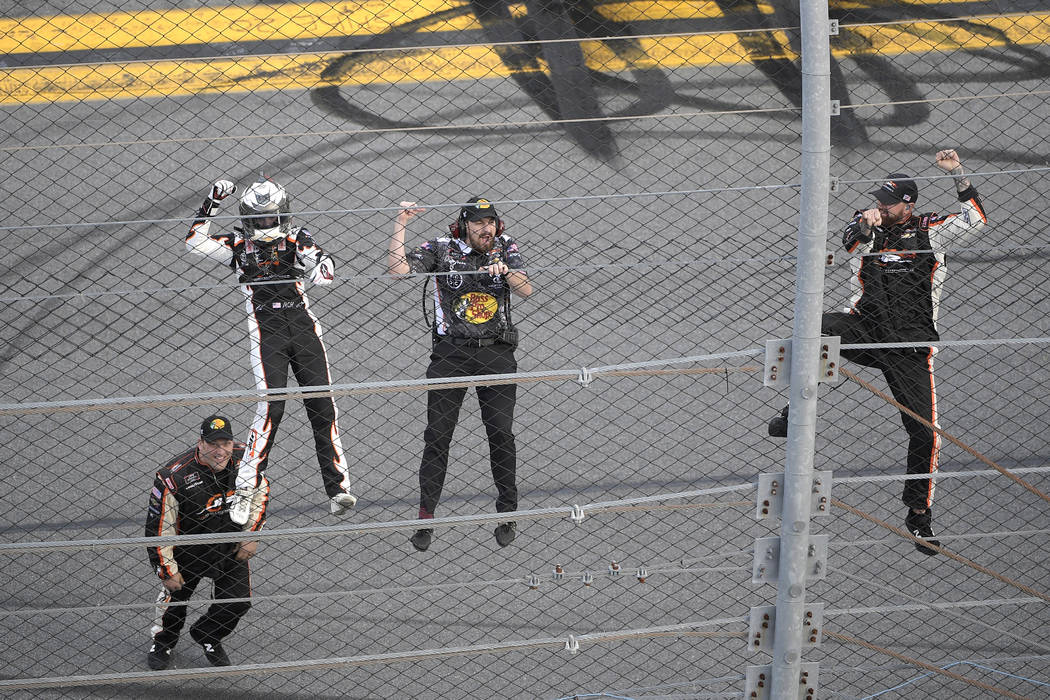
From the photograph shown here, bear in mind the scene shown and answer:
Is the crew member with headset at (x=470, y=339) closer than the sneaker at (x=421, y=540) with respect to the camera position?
Yes

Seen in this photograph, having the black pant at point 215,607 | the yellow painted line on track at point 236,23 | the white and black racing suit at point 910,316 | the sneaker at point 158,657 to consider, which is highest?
the yellow painted line on track at point 236,23

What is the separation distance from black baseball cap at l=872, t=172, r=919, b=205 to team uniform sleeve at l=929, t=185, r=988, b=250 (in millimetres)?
206

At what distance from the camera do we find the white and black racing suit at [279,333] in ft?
15.9

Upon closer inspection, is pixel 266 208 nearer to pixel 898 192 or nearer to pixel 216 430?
pixel 216 430

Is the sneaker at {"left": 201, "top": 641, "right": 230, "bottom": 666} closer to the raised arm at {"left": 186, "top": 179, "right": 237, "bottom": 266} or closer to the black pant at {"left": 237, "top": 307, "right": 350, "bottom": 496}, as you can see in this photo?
the black pant at {"left": 237, "top": 307, "right": 350, "bottom": 496}

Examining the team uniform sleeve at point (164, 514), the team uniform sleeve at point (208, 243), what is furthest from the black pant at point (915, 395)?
the team uniform sleeve at point (164, 514)

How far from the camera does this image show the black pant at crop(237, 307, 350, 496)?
4.90 meters

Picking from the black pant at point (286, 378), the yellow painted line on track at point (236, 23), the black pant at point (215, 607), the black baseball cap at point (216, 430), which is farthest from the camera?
the yellow painted line on track at point (236, 23)

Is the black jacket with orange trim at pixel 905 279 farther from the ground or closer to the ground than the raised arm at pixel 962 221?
closer to the ground

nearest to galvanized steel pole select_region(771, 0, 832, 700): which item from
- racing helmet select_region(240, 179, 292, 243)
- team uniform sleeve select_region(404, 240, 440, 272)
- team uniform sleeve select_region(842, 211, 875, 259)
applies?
team uniform sleeve select_region(842, 211, 875, 259)

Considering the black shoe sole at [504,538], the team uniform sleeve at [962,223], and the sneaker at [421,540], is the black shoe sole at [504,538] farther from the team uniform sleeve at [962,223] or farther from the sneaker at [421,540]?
the team uniform sleeve at [962,223]

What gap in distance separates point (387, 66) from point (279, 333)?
2.81 meters

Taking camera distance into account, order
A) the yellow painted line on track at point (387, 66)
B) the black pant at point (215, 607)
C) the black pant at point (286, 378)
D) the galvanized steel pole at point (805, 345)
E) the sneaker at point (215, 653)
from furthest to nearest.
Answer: the yellow painted line on track at point (387, 66), the black pant at point (286, 378), the sneaker at point (215, 653), the black pant at point (215, 607), the galvanized steel pole at point (805, 345)

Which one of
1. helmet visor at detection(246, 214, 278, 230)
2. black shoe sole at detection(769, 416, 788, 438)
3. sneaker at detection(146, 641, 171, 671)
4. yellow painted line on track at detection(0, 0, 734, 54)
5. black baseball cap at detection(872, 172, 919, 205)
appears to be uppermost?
yellow painted line on track at detection(0, 0, 734, 54)
